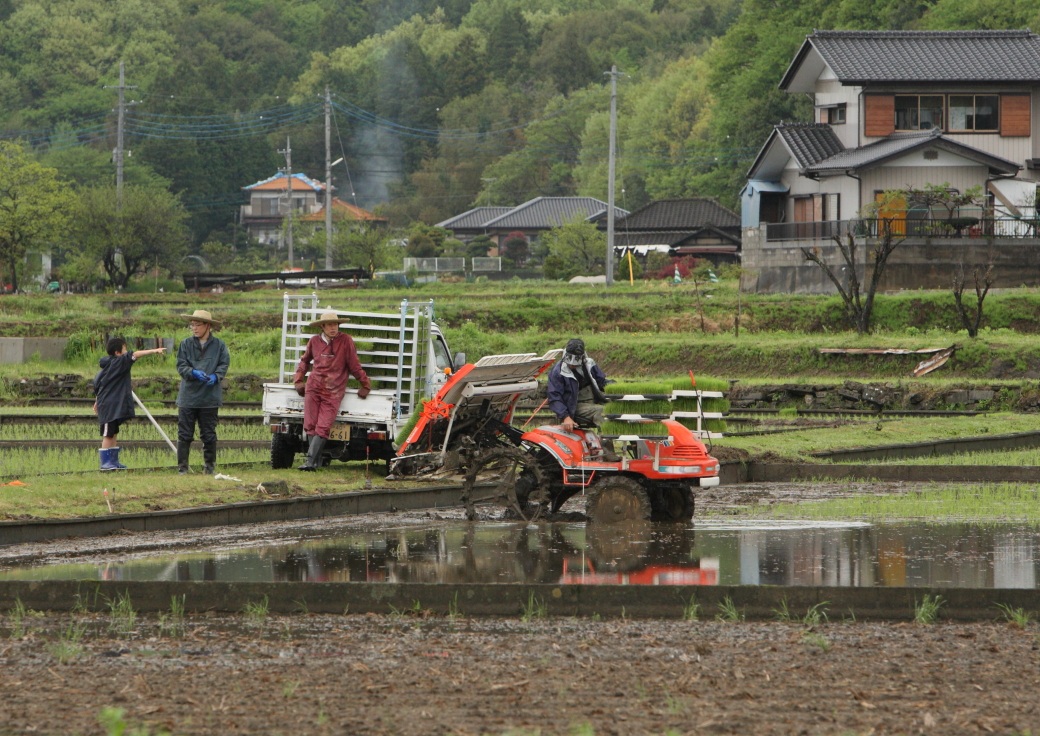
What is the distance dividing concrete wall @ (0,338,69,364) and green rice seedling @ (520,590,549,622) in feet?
83.3

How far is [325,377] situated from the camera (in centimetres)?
1497

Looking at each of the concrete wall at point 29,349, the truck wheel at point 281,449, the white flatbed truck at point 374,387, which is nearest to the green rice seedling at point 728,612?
the white flatbed truck at point 374,387

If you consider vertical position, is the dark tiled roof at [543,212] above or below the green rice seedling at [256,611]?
above

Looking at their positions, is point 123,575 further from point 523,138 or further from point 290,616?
point 523,138

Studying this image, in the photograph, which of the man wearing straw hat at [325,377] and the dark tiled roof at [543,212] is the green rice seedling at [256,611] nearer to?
the man wearing straw hat at [325,377]

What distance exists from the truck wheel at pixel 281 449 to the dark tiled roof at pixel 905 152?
31.4 m

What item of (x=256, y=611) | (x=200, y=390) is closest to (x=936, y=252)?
(x=200, y=390)

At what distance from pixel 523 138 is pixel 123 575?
336ft

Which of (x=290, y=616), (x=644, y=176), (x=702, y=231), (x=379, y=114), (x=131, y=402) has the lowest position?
(x=290, y=616)

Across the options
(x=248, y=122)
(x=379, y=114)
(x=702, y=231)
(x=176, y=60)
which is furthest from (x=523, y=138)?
(x=702, y=231)

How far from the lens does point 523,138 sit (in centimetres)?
11050

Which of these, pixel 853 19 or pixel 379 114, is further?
pixel 379 114

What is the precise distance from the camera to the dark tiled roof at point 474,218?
9094 cm

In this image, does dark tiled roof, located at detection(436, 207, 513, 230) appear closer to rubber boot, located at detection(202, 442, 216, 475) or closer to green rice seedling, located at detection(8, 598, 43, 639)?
rubber boot, located at detection(202, 442, 216, 475)
